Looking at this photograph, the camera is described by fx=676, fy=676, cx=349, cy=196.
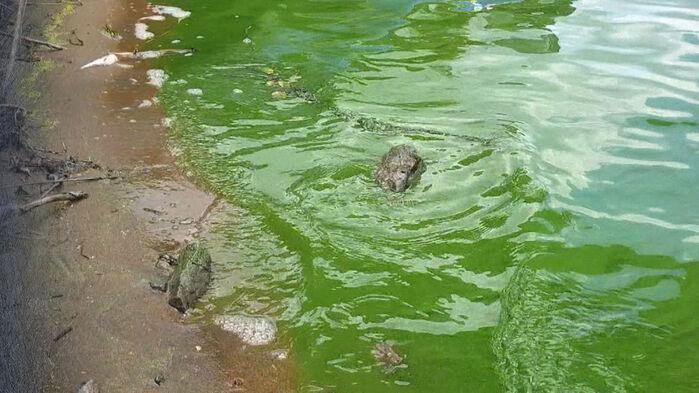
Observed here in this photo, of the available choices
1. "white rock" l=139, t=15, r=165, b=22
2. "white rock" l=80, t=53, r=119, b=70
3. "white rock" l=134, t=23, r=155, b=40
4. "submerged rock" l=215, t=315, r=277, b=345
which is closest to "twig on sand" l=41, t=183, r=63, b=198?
"submerged rock" l=215, t=315, r=277, b=345

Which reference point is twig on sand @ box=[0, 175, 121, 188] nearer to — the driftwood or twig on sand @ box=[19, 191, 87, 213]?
twig on sand @ box=[19, 191, 87, 213]

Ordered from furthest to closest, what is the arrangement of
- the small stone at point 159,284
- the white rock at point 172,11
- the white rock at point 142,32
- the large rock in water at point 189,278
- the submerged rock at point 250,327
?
1. the white rock at point 172,11
2. the white rock at point 142,32
3. the small stone at point 159,284
4. the large rock in water at point 189,278
5. the submerged rock at point 250,327

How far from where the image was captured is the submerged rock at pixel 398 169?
504 centimetres

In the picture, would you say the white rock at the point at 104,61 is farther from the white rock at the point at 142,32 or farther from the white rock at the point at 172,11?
the white rock at the point at 172,11

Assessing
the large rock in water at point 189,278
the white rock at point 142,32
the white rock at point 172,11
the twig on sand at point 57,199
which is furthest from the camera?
the white rock at point 172,11

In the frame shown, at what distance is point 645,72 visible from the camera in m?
6.95

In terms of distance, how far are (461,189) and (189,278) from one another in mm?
2190

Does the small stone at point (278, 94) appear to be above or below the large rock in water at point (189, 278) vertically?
above

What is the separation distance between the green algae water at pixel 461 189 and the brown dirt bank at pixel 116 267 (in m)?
0.28

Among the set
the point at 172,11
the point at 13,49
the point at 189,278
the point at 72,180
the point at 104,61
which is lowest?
the point at 189,278

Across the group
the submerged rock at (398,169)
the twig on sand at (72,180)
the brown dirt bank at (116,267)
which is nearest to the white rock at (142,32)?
the brown dirt bank at (116,267)

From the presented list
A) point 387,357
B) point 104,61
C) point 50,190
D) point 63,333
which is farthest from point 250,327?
point 104,61

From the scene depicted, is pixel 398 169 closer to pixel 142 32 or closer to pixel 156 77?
pixel 156 77

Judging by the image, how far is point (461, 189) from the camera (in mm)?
5133
